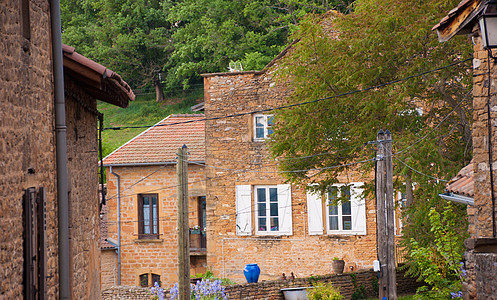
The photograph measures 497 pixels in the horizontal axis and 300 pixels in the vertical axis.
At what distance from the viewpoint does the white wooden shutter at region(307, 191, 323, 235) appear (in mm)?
21844

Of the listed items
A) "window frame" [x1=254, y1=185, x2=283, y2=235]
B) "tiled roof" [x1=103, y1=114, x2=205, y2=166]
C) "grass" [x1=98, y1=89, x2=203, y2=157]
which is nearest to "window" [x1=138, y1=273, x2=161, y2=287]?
"tiled roof" [x1=103, y1=114, x2=205, y2=166]

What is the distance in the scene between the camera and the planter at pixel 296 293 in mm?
18984

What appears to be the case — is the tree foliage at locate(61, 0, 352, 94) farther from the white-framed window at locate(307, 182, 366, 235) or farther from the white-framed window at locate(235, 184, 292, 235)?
the white-framed window at locate(307, 182, 366, 235)

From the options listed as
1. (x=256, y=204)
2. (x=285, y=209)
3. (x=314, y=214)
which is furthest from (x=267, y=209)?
(x=314, y=214)

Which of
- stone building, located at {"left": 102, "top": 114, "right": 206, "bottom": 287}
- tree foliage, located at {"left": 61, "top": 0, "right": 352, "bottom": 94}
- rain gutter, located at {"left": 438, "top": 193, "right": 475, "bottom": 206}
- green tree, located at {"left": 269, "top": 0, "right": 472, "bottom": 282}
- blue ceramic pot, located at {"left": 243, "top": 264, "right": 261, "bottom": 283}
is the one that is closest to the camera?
rain gutter, located at {"left": 438, "top": 193, "right": 475, "bottom": 206}

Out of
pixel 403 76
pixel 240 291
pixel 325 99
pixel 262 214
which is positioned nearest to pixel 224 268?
pixel 262 214

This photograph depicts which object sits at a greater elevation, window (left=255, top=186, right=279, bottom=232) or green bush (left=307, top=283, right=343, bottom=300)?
window (left=255, top=186, right=279, bottom=232)

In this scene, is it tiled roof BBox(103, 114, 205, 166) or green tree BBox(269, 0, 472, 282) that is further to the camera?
tiled roof BBox(103, 114, 205, 166)

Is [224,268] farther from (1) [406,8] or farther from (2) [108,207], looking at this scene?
(1) [406,8]

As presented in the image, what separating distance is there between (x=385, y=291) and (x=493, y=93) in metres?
5.83

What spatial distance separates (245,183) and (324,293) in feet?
17.7

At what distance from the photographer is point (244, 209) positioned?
2241 cm

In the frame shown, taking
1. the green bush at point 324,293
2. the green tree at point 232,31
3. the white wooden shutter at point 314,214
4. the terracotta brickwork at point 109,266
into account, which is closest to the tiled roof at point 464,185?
the green bush at point 324,293

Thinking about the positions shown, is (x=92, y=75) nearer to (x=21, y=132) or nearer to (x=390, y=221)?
(x=21, y=132)
